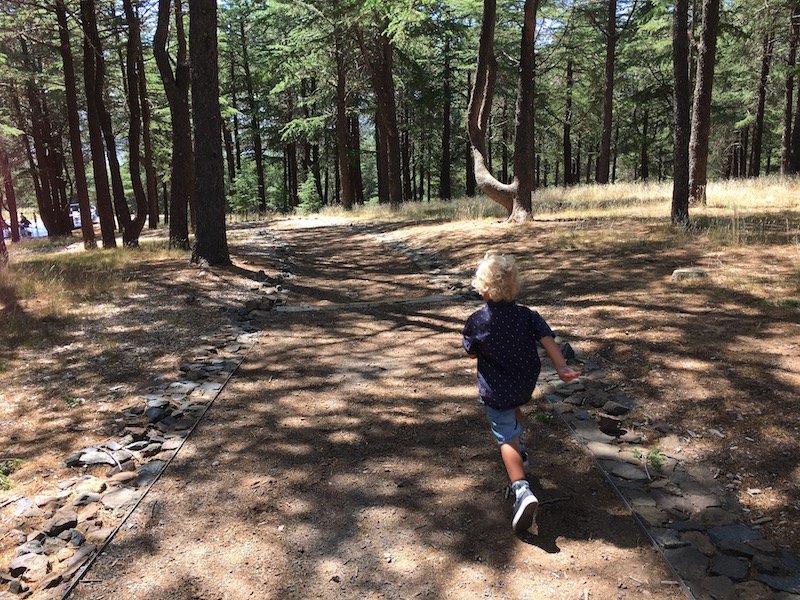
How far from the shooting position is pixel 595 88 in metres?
34.5

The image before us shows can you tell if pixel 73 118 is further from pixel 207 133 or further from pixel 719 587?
pixel 719 587

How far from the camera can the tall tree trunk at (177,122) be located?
1268 cm

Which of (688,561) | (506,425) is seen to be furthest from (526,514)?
(688,561)

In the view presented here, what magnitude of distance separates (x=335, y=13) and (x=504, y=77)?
9.96m

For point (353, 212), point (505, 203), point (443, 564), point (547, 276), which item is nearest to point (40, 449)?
point (443, 564)

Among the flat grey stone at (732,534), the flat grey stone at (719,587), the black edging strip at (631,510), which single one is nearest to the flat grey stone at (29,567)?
the black edging strip at (631,510)

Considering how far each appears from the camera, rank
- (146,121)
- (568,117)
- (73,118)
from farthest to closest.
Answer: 1. (568,117)
2. (146,121)
3. (73,118)

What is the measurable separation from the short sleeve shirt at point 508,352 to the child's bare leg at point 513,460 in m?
0.22

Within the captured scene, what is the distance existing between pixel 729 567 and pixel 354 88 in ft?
88.3

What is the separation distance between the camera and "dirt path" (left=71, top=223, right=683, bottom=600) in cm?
273

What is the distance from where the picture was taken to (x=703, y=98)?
13727mm

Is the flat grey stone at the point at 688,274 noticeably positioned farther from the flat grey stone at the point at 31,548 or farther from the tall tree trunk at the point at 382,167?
the tall tree trunk at the point at 382,167

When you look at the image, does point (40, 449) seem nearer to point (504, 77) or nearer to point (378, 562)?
point (378, 562)

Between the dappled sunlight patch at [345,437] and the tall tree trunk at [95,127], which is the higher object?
the tall tree trunk at [95,127]
